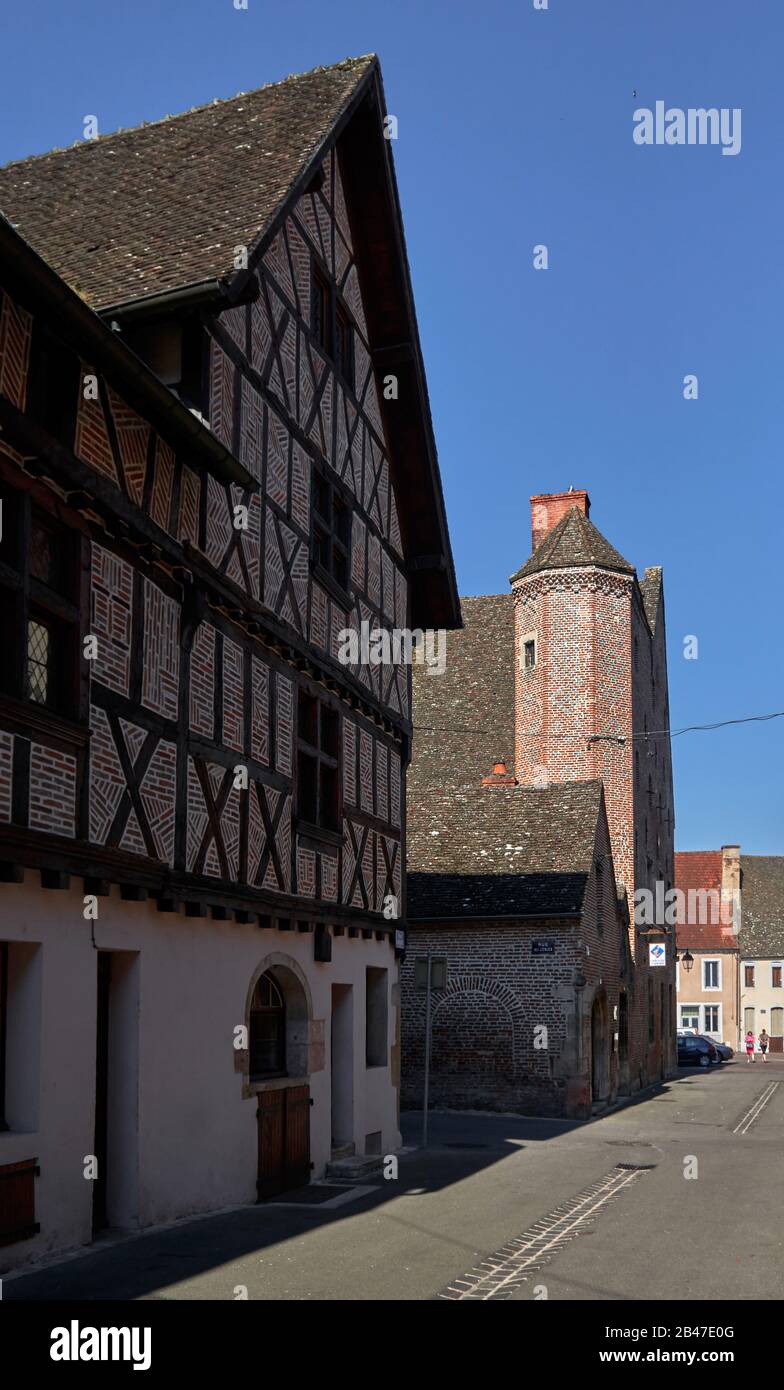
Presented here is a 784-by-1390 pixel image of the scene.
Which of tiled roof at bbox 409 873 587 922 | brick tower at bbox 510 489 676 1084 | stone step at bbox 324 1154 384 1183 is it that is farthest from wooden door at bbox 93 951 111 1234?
brick tower at bbox 510 489 676 1084

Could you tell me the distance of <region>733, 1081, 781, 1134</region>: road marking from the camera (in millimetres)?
24422

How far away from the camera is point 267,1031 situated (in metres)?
15.4

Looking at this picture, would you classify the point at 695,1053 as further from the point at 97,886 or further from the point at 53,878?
the point at 53,878

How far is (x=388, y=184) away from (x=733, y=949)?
5678 centimetres

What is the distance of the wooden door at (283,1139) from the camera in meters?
14.2

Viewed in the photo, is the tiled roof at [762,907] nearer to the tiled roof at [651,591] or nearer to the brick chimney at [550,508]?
the tiled roof at [651,591]

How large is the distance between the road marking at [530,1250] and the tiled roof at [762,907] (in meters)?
56.8

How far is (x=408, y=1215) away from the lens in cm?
1266

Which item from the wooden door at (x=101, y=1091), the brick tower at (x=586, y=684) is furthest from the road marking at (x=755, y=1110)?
the wooden door at (x=101, y=1091)

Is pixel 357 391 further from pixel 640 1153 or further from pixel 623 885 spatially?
pixel 623 885

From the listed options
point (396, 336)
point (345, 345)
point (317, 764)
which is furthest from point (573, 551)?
point (317, 764)

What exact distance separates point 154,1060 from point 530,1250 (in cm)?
333

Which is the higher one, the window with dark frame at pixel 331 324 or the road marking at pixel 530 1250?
the window with dark frame at pixel 331 324

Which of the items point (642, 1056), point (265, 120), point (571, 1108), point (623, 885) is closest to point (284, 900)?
point (265, 120)
